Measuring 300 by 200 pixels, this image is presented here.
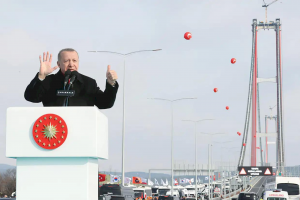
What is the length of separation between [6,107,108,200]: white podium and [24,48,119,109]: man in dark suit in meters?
0.64

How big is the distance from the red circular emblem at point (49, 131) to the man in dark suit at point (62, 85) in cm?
64

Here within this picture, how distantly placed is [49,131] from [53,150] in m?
0.16

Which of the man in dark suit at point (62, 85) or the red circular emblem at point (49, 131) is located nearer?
the red circular emblem at point (49, 131)

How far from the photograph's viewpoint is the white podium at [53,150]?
5035mm

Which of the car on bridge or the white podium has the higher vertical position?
the white podium

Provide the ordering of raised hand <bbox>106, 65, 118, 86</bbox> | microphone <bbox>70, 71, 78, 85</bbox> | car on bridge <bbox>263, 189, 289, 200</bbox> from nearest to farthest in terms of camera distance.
Result: microphone <bbox>70, 71, 78, 85</bbox> < raised hand <bbox>106, 65, 118, 86</bbox> < car on bridge <bbox>263, 189, 289, 200</bbox>

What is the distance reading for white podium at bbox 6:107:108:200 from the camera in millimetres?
5035

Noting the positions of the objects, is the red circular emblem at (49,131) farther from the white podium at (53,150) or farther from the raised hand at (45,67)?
the raised hand at (45,67)

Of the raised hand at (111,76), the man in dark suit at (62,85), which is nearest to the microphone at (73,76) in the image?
the man in dark suit at (62,85)

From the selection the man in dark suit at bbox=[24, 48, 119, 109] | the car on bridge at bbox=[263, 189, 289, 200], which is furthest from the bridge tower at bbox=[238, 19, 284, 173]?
the man in dark suit at bbox=[24, 48, 119, 109]

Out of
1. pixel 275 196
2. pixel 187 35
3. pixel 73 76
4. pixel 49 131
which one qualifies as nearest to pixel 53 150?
pixel 49 131

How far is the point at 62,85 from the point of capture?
230 inches

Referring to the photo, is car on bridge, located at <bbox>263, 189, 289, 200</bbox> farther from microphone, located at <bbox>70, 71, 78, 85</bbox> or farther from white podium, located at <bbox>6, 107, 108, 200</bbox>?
white podium, located at <bbox>6, 107, 108, 200</bbox>

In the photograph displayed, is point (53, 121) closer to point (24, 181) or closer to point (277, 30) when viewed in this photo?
point (24, 181)
